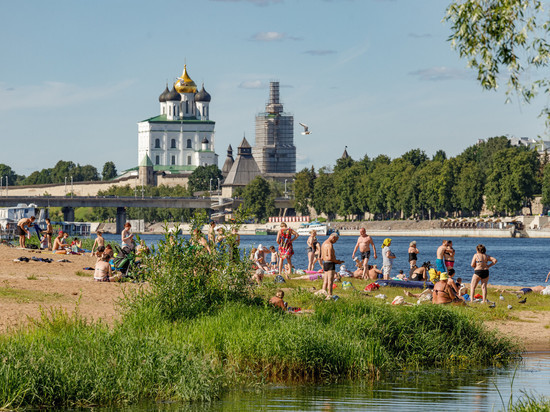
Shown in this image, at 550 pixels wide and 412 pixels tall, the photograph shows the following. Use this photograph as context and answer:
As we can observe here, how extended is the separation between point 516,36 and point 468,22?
1.72ft

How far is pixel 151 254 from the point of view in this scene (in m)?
16.5

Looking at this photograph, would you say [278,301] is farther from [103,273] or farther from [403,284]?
[403,284]

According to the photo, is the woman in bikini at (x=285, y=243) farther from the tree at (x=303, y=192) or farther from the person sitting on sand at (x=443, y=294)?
the tree at (x=303, y=192)

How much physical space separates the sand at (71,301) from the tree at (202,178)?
163956 mm

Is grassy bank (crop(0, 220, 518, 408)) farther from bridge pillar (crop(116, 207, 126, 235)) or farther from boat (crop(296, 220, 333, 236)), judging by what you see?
bridge pillar (crop(116, 207, 126, 235))

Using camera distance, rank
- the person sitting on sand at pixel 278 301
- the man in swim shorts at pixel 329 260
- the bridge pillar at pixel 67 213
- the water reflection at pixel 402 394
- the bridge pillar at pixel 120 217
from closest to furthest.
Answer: the water reflection at pixel 402 394 < the person sitting on sand at pixel 278 301 < the man in swim shorts at pixel 329 260 < the bridge pillar at pixel 67 213 < the bridge pillar at pixel 120 217

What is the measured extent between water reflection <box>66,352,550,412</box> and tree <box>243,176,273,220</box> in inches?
5756

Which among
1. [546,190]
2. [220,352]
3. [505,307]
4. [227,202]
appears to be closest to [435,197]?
[546,190]

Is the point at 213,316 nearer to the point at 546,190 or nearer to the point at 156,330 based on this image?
the point at 156,330

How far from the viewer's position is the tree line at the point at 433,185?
106 meters

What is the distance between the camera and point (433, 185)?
380ft

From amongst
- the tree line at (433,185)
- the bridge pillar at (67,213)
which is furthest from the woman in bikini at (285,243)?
the bridge pillar at (67,213)

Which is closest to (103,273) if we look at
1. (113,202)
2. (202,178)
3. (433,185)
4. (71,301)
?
(71,301)

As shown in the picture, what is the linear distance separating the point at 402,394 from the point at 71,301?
751 centimetres
